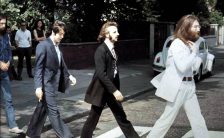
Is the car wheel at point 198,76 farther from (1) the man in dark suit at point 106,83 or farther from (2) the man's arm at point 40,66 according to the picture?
(2) the man's arm at point 40,66

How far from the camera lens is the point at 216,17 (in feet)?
143

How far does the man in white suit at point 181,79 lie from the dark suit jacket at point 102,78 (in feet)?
2.09

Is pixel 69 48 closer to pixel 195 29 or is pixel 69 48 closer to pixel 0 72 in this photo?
pixel 0 72

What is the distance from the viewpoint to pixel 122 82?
15.3m

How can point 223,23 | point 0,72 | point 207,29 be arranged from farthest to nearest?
point 223,23 < point 207,29 < point 0,72

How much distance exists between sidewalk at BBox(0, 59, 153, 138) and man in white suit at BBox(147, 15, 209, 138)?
258 centimetres

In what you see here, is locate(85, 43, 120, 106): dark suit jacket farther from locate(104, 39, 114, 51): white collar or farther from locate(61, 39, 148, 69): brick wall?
locate(61, 39, 148, 69): brick wall

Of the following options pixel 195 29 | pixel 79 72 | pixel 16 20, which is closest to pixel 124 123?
pixel 195 29

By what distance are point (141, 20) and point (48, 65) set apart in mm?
19304

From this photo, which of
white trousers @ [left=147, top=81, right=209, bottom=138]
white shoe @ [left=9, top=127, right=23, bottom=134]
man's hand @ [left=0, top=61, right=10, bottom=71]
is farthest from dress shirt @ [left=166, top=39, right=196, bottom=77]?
white shoe @ [left=9, top=127, right=23, bottom=134]

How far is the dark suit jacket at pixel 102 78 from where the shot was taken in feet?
21.6

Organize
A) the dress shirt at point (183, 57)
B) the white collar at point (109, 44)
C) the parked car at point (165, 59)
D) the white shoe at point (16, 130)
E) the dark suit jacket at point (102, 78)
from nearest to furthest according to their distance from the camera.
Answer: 1. the dress shirt at point (183, 57)
2. the dark suit jacket at point (102, 78)
3. the white collar at point (109, 44)
4. the white shoe at point (16, 130)
5. the parked car at point (165, 59)

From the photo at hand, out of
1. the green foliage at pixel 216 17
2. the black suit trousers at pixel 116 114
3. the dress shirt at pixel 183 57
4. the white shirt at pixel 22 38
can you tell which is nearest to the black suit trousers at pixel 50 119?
the black suit trousers at pixel 116 114

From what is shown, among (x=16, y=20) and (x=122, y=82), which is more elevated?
(x=16, y=20)
